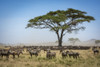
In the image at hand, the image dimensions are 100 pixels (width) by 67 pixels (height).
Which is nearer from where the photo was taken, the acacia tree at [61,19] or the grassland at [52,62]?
the grassland at [52,62]

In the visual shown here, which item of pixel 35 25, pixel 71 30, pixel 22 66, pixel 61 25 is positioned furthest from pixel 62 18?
→ pixel 22 66

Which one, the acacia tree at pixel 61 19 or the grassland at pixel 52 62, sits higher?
the acacia tree at pixel 61 19

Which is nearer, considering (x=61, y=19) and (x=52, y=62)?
(x=52, y=62)

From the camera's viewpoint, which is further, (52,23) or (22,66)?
(52,23)

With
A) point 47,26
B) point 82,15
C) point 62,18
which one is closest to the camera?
point 62,18

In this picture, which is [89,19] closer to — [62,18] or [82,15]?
[82,15]

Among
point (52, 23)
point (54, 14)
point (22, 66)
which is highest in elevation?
point (54, 14)

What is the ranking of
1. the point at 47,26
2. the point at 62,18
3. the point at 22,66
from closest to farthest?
the point at 22,66, the point at 62,18, the point at 47,26

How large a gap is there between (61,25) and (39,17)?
6635 millimetres

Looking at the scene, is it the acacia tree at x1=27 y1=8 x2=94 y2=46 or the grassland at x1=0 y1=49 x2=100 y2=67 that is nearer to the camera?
the grassland at x1=0 y1=49 x2=100 y2=67

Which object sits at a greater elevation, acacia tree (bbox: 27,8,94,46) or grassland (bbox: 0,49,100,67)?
acacia tree (bbox: 27,8,94,46)

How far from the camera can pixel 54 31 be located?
3772 cm

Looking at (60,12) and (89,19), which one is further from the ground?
(60,12)

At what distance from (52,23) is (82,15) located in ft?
28.7
